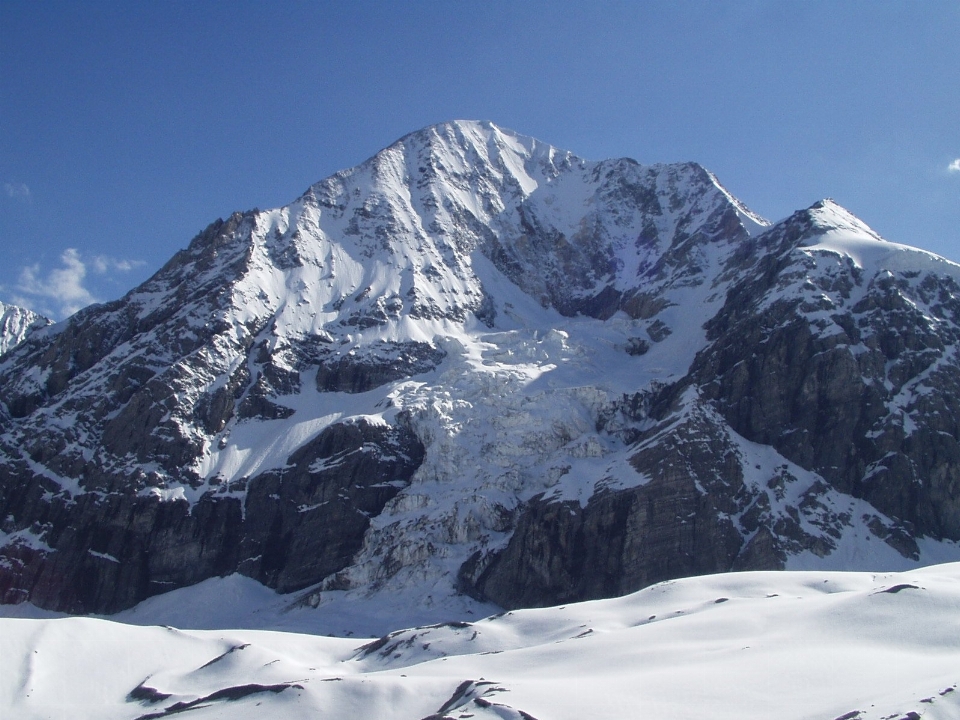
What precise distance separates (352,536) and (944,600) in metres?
81.8

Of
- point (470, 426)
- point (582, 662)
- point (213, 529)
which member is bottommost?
point (582, 662)

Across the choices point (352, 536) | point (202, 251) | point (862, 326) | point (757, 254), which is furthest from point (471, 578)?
point (202, 251)

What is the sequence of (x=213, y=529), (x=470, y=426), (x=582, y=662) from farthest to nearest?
(x=470, y=426), (x=213, y=529), (x=582, y=662)

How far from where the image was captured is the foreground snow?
4716 centimetres

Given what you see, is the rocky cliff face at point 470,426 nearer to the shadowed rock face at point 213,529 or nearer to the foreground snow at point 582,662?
the shadowed rock face at point 213,529

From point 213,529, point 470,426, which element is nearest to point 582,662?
point 470,426

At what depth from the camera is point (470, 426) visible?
448 feet

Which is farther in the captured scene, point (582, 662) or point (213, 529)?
point (213, 529)

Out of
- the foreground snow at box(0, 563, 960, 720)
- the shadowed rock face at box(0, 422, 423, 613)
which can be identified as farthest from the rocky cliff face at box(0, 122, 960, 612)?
the foreground snow at box(0, 563, 960, 720)

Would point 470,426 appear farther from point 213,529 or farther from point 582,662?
point 582,662

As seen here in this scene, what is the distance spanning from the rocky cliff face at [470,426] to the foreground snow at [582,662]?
28.7 metres

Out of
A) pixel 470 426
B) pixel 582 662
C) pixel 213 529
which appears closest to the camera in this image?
pixel 582 662

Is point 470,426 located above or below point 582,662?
above

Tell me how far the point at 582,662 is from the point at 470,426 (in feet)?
250
